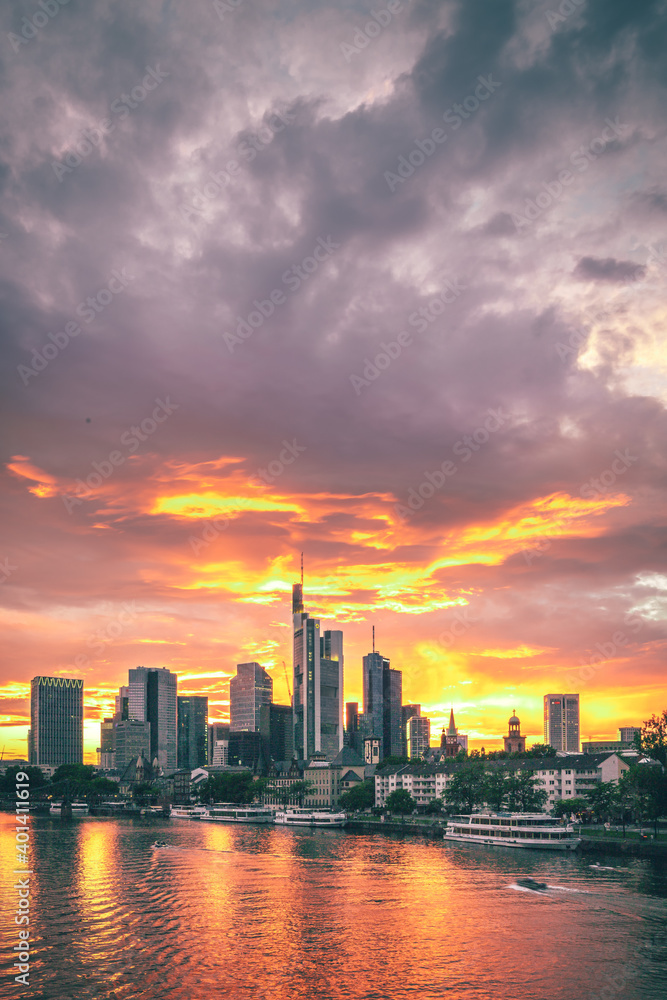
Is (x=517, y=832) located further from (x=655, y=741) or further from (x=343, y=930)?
(x=343, y=930)

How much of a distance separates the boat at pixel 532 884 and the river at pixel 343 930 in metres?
1.75

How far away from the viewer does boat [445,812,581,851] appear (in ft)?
514

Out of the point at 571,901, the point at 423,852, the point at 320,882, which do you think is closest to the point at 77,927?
the point at 320,882

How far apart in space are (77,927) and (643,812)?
101940 mm

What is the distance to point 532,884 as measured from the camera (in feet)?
369

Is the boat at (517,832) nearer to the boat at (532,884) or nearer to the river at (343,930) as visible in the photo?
the river at (343,930)

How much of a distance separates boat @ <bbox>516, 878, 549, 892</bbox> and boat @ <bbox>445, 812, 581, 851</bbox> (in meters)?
A: 40.3

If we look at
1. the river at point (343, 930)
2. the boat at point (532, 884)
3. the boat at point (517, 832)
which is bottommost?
the boat at point (517, 832)

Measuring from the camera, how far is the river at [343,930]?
6762 centimetres
